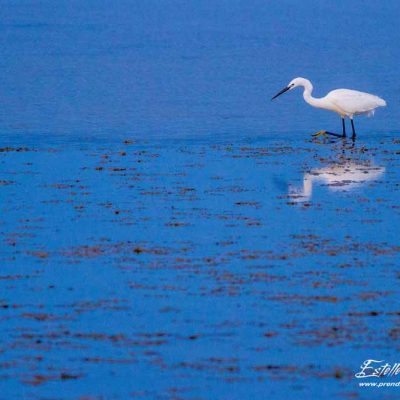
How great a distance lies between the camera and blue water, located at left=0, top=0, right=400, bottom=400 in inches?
332

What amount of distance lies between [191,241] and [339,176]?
4922mm

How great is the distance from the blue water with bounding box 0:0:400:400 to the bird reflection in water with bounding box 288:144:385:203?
0.13ft

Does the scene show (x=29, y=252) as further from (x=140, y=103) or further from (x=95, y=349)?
(x=140, y=103)

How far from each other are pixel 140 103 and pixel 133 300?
16.4m

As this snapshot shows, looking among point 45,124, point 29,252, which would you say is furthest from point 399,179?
point 45,124

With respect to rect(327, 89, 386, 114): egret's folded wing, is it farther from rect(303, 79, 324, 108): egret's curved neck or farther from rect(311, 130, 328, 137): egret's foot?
rect(311, 130, 328, 137): egret's foot

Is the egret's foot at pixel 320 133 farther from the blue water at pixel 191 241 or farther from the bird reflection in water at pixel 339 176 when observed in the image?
the bird reflection in water at pixel 339 176

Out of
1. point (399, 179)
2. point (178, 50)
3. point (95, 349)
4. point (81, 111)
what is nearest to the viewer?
point (95, 349)

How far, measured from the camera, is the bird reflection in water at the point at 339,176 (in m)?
15.6

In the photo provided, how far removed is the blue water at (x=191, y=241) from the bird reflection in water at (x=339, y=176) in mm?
39

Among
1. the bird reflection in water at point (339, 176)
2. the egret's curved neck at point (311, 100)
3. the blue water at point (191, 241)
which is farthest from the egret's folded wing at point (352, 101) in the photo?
the bird reflection in water at point (339, 176)

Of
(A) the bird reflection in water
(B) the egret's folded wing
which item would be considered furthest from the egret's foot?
(A) the bird reflection in water

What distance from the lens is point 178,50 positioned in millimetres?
39188

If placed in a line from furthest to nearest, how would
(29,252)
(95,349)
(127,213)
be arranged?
(127,213) < (29,252) < (95,349)
